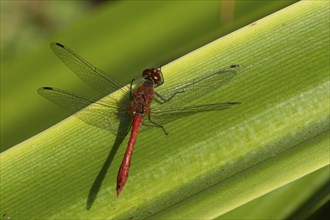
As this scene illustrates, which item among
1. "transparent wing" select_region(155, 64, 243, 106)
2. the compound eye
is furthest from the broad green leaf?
"transparent wing" select_region(155, 64, 243, 106)

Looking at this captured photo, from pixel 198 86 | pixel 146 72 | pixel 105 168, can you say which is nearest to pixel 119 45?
pixel 146 72

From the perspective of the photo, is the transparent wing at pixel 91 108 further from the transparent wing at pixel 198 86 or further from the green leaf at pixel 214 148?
the transparent wing at pixel 198 86

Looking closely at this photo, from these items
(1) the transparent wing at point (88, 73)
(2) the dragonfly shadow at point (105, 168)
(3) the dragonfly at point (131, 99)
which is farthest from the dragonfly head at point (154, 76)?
(2) the dragonfly shadow at point (105, 168)

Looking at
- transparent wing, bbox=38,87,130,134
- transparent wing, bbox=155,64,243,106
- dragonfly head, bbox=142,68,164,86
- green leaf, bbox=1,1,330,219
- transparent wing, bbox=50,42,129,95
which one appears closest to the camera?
green leaf, bbox=1,1,330,219

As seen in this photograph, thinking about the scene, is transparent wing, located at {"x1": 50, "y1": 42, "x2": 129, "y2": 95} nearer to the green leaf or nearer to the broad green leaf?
the broad green leaf

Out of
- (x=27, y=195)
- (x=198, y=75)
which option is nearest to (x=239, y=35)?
(x=198, y=75)

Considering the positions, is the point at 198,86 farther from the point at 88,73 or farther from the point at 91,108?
the point at 88,73
